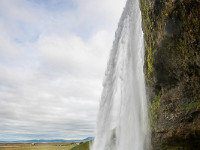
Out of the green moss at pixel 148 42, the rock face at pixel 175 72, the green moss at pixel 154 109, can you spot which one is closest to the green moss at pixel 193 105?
the rock face at pixel 175 72

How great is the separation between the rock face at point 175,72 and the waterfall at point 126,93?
3.27 ft

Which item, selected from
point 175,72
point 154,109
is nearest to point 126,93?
point 154,109

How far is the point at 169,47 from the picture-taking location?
8.08 metres

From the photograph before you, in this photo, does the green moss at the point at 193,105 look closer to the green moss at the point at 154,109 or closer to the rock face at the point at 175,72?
the rock face at the point at 175,72

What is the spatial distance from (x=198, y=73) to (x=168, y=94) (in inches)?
72.2

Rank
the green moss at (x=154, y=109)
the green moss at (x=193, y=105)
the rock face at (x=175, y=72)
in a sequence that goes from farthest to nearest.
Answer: the green moss at (x=154, y=109), the rock face at (x=175, y=72), the green moss at (x=193, y=105)

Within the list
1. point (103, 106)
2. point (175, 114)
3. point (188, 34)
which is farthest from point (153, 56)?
point (103, 106)

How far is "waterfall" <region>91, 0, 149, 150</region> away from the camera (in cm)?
984

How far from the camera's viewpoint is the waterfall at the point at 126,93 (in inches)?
387

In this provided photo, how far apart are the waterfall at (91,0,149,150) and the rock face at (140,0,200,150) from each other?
3.27 feet

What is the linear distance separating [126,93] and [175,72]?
12.2 feet

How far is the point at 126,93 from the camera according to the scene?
36.1 ft

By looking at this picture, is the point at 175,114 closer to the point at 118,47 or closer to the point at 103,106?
the point at 103,106

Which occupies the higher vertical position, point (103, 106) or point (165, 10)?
point (165, 10)
